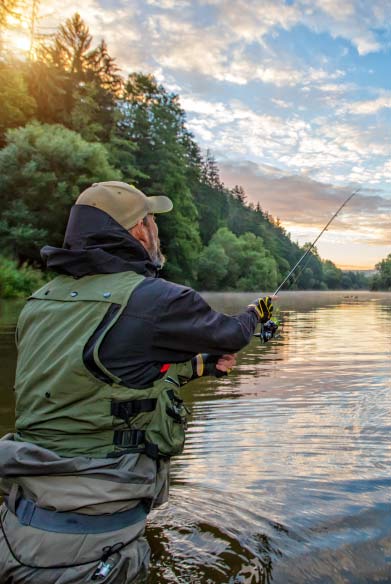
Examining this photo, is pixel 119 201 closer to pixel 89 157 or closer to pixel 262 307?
pixel 262 307

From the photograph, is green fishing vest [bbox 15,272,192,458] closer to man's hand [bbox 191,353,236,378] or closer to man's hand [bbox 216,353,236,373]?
man's hand [bbox 191,353,236,378]

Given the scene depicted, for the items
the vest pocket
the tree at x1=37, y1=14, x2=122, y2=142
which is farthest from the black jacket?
the tree at x1=37, y1=14, x2=122, y2=142

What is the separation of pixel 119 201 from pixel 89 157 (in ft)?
83.9

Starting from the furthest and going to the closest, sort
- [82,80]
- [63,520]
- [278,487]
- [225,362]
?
1. [82,80]
2. [278,487]
3. [225,362]
4. [63,520]

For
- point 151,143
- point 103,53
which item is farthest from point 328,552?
point 103,53

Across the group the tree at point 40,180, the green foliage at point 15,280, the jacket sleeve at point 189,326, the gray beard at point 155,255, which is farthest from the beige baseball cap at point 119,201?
the tree at point 40,180

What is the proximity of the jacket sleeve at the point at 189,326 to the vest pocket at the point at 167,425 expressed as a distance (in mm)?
221

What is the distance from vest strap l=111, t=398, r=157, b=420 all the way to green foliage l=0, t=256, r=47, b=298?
1938 cm

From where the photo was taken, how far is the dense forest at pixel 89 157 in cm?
2531

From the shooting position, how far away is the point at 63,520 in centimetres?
200

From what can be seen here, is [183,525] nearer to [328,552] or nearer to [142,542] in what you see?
[328,552]

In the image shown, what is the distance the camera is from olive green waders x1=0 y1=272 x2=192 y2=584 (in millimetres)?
1979

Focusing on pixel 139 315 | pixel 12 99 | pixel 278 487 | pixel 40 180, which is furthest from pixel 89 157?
pixel 139 315

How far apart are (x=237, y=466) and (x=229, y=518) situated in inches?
35.2
